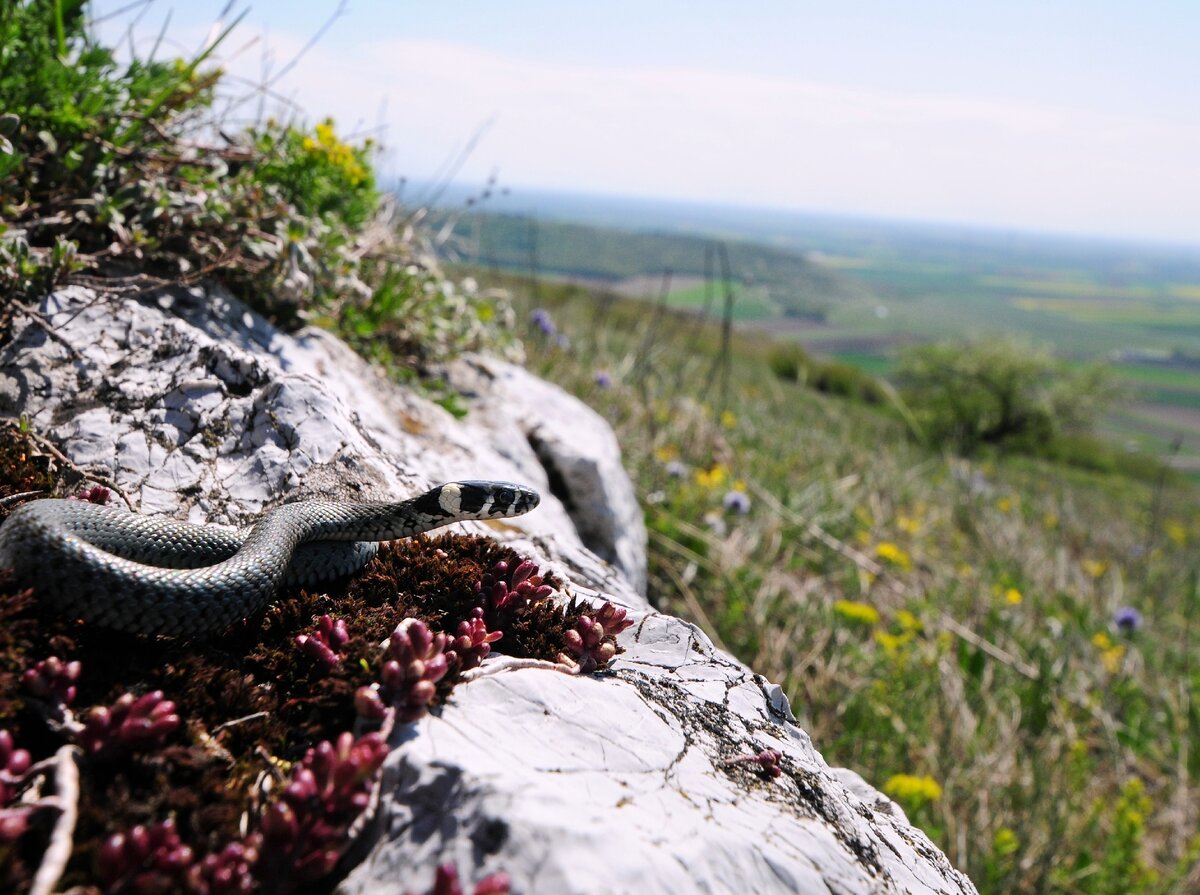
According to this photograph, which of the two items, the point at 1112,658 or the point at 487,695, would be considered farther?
the point at 1112,658

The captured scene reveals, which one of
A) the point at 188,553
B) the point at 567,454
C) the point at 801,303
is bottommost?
the point at 567,454

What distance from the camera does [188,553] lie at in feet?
11.0

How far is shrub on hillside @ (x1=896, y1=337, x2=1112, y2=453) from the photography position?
48.1 meters

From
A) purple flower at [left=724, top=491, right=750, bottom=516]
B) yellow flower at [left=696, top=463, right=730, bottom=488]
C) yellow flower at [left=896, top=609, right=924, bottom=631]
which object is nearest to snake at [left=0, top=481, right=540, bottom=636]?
purple flower at [left=724, top=491, right=750, bottom=516]

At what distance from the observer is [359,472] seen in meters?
4.28

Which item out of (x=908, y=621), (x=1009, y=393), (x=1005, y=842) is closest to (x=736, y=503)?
(x=908, y=621)

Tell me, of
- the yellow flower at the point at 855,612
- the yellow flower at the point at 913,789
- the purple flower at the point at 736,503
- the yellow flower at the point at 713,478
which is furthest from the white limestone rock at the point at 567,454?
the yellow flower at the point at 913,789

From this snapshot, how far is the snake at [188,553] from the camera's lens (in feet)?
9.32

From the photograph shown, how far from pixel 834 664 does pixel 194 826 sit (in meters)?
5.88

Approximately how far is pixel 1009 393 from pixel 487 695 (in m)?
53.0

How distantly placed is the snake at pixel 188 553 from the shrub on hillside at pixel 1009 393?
4582 cm

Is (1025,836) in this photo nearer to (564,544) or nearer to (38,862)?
(564,544)

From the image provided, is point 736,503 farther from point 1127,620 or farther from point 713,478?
point 1127,620

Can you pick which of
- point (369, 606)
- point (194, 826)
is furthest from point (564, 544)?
point (194, 826)
